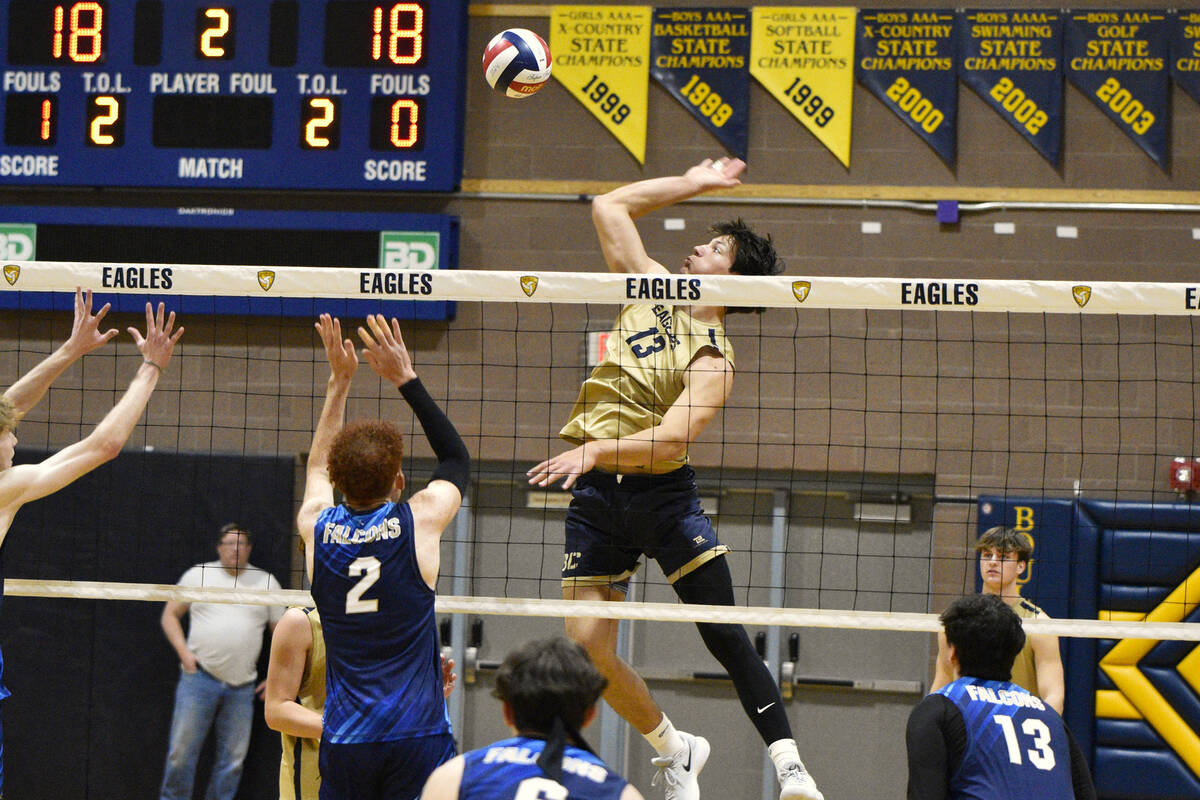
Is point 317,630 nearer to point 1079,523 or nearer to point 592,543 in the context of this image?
point 592,543

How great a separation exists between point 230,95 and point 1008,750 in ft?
25.5

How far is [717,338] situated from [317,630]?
6.56 ft

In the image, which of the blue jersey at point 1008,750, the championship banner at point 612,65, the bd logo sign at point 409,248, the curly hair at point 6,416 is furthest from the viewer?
the championship banner at point 612,65

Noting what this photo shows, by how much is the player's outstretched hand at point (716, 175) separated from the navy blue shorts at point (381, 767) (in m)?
2.59

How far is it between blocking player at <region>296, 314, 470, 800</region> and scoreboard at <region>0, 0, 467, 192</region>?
5980mm

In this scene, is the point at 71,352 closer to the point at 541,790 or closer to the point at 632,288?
the point at 632,288

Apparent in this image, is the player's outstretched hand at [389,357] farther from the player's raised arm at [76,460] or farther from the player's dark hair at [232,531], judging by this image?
the player's dark hair at [232,531]

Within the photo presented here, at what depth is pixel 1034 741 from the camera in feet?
13.2

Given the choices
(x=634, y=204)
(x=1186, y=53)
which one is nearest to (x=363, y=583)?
(x=634, y=204)

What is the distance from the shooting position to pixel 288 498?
10203mm

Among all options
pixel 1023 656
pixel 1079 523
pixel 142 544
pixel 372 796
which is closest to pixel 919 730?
pixel 372 796

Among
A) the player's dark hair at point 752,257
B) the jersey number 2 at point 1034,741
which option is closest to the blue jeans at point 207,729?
the player's dark hair at point 752,257

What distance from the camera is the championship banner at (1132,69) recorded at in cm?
973

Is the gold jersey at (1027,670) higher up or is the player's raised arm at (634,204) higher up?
the player's raised arm at (634,204)
